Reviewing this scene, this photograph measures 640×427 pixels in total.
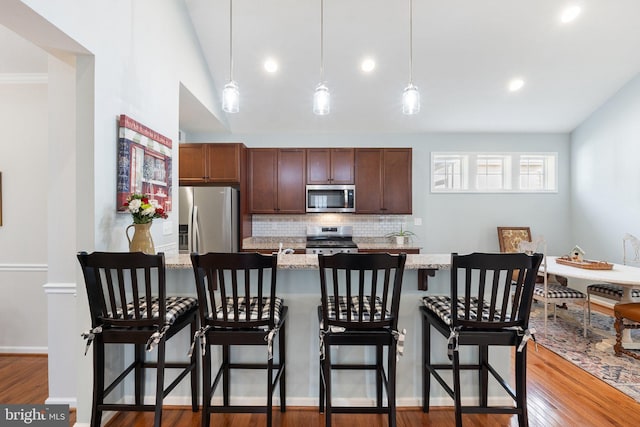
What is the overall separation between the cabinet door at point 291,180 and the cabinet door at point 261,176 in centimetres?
9

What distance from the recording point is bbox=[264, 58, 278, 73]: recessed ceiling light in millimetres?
3916

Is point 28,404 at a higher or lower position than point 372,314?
lower

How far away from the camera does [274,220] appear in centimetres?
512

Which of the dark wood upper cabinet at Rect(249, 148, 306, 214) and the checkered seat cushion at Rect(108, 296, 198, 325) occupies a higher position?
the dark wood upper cabinet at Rect(249, 148, 306, 214)

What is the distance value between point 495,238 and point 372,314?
14.3ft

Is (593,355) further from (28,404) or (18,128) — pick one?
(18,128)

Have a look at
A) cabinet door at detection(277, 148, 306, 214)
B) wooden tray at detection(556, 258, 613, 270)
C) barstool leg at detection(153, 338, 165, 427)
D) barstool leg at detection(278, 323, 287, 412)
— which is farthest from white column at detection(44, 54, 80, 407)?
wooden tray at detection(556, 258, 613, 270)

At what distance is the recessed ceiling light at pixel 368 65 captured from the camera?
3.90 meters

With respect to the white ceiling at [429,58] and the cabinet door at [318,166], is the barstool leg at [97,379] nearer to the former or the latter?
the white ceiling at [429,58]

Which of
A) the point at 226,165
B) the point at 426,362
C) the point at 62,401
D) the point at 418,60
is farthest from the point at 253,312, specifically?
the point at 418,60

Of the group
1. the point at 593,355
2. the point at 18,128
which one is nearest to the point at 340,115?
the point at 18,128

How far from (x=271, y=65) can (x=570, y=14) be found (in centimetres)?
327

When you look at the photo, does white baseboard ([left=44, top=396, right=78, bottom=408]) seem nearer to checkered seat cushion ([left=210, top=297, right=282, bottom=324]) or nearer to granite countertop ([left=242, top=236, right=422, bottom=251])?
checkered seat cushion ([left=210, top=297, right=282, bottom=324])

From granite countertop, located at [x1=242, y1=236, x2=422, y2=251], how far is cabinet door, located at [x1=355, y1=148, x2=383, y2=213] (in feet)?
1.72
